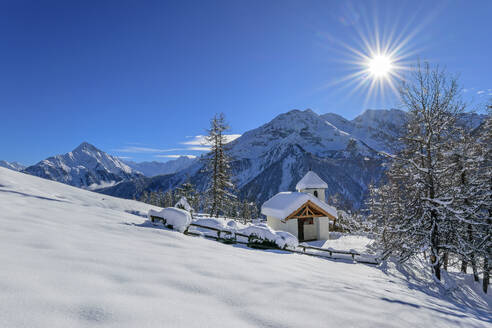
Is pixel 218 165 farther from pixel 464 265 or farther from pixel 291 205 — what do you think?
pixel 464 265

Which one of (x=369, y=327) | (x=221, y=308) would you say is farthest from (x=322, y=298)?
(x=221, y=308)

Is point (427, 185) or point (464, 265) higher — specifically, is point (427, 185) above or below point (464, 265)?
above

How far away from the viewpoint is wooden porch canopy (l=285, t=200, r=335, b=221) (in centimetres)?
2161

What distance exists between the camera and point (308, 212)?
72.8 ft

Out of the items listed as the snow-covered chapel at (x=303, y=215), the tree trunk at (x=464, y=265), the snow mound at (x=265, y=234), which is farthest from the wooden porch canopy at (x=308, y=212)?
the tree trunk at (x=464, y=265)

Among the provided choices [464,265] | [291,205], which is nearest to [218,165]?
[291,205]

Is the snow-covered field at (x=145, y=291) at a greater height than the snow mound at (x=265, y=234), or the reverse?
the snow-covered field at (x=145, y=291)

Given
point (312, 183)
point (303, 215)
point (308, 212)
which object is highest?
point (312, 183)

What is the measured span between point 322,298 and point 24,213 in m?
7.69

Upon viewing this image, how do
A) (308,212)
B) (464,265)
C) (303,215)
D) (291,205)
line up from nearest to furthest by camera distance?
(464,265) → (291,205) → (303,215) → (308,212)

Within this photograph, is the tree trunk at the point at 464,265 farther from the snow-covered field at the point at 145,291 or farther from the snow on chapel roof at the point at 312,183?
the snow on chapel roof at the point at 312,183

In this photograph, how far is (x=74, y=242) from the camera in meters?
4.10

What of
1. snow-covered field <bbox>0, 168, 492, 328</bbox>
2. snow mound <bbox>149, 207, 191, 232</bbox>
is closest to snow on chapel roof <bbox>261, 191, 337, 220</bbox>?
snow mound <bbox>149, 207, 191, 232</bbox>

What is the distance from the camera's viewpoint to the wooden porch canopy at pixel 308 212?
2161cm
